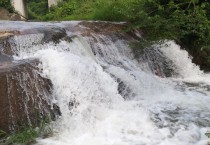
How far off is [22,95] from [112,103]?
1493 millimetres

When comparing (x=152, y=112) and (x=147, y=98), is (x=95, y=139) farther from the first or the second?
(x=147, y=98)

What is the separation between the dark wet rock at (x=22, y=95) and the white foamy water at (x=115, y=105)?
194 millimetres

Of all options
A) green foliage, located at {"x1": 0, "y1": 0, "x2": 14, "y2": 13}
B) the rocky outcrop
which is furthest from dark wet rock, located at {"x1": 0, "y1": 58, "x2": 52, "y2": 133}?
green foliage, located at {"x1": 0, "y1": 0, "x2": 14, "y2": 13}

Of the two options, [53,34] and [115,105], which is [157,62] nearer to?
[53,34]

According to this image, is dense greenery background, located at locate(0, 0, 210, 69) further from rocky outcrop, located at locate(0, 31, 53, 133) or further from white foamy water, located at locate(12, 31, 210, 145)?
rocky outcrop, located at locate(0, 31, 53, 133)

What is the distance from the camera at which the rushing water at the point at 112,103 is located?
17.2 ft

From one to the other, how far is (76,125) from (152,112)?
4.06 ft


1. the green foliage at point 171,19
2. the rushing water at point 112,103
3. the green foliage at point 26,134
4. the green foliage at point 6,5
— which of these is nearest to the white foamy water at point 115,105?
the rushing water at point 112,103

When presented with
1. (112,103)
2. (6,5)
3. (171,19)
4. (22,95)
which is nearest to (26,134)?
(22,95)

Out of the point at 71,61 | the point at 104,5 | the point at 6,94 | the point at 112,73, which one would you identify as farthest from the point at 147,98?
the point at 104,5

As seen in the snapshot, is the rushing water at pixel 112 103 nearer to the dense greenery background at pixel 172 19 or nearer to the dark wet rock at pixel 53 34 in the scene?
the dark wet rock at pixel 53 34

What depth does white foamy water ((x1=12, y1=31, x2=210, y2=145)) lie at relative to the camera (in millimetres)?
5227

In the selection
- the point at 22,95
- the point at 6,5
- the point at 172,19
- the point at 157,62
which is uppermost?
the point at 6,5

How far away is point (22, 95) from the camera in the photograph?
5539mm
